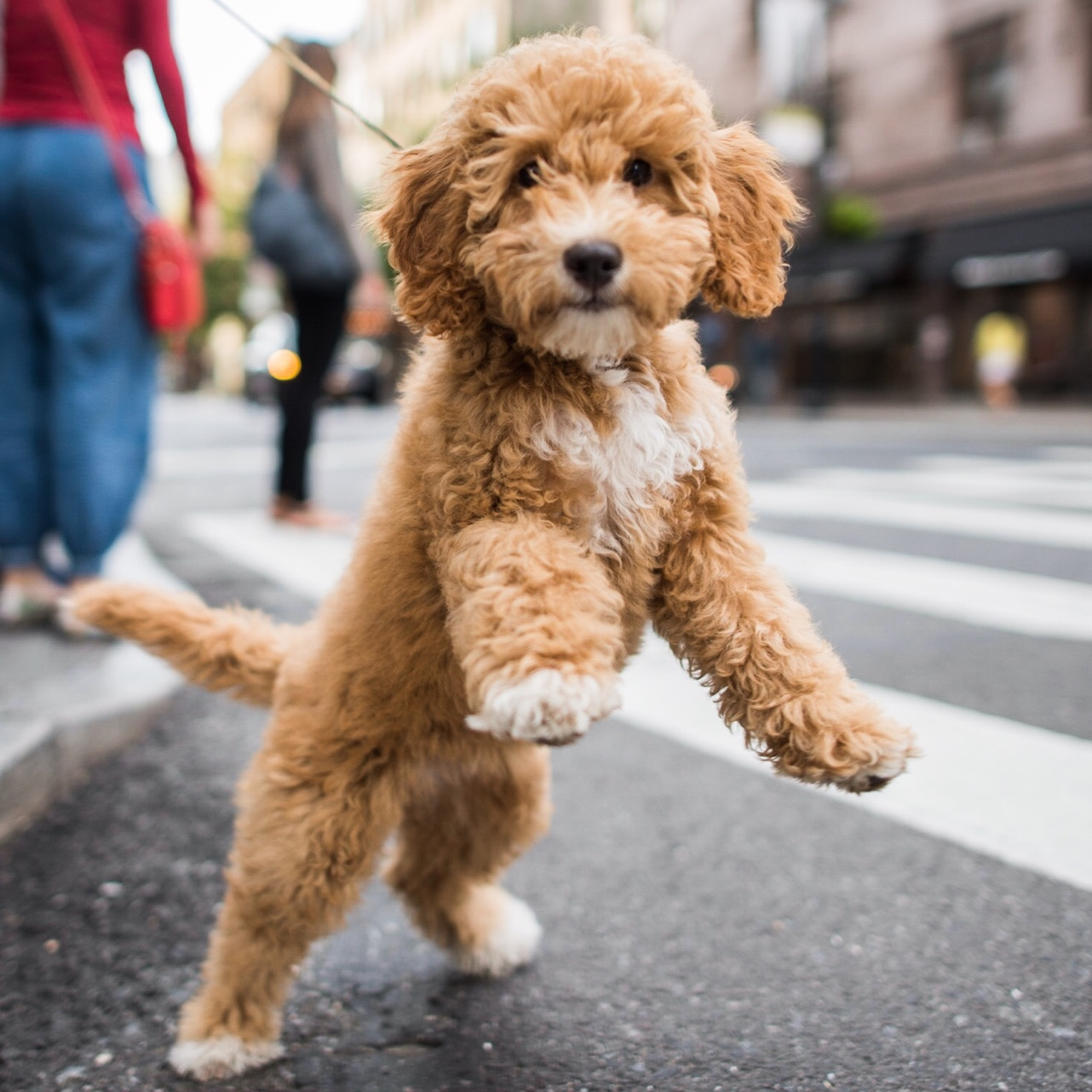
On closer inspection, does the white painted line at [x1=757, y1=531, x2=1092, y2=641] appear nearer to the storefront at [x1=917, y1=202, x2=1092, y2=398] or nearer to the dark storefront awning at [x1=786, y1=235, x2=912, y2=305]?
the storefront at [x1=917, y1=202, x2=1092, y2=398]

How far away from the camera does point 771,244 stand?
5.85 feet

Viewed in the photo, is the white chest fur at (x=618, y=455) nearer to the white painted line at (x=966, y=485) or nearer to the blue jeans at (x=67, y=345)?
the blue jeans at (x=67, y=345)

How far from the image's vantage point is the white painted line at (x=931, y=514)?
632 cm

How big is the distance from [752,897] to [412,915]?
2.49 ft

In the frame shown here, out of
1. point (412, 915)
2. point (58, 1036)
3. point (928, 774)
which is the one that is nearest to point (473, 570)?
point (412, 915)

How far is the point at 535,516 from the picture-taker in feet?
5.37

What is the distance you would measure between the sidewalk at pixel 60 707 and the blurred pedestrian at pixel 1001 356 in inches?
735

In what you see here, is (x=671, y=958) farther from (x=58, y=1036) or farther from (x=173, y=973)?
(x=58, y=1036)

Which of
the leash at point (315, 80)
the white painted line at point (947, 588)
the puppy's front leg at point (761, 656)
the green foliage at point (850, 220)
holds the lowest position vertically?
the white painted line at point (947, 588)

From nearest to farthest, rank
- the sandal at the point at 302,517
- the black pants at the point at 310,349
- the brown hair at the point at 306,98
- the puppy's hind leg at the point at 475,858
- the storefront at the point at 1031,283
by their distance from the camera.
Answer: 1. the puppy's hind leg at the point at 475,858
2. the brown hair at the point at 306,98
3. the black pants at the point at 310,349
4. the sandal at the point at 302,517
5. the storefront at the point at 1031,283

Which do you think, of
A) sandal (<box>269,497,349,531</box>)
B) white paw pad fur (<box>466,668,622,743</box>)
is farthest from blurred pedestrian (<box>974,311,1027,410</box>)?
white paw pad fur (<box>466,668,622,743</box>)

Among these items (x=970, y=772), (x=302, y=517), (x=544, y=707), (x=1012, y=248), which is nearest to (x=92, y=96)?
(x=544, y=707)

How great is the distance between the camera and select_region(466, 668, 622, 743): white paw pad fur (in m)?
1.37

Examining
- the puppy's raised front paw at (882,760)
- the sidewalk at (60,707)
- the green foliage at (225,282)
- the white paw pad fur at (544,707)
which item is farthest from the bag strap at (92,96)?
the green foliage at (225,282)
